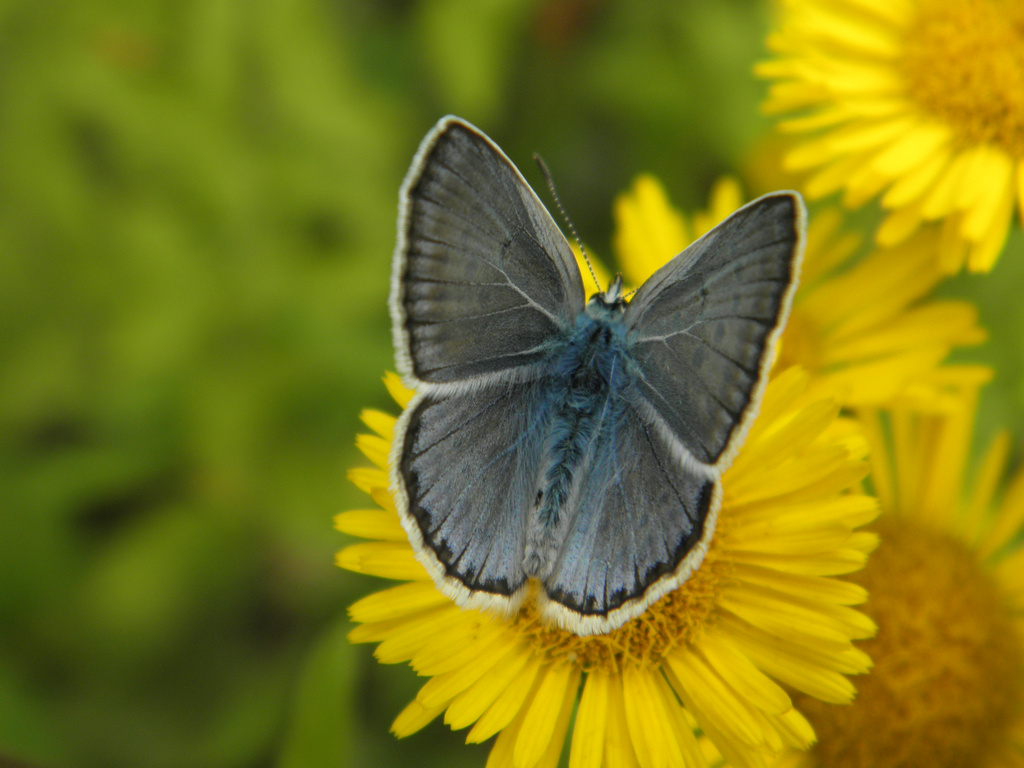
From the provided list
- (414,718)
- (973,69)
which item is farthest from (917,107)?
(414,718)

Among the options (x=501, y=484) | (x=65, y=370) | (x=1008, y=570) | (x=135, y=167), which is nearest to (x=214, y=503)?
(x=65, y=370)

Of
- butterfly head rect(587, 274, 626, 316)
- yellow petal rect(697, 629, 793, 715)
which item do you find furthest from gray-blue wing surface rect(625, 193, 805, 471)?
yellow petal rect(697, 629, 793, 715)

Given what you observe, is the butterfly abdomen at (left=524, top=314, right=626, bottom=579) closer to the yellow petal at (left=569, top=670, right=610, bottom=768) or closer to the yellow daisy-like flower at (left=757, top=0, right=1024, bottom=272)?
the yellow petal at (left=569, top=670, right=610, bottom=768)

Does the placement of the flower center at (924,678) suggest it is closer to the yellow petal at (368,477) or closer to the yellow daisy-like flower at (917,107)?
the yellow daisy-like flower at (917,107)

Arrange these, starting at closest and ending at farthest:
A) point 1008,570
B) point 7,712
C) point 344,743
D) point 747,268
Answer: point 747,268
point 344,743
point 1008,570
point 7,712

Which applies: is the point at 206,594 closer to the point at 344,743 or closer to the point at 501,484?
the point at 344,743
